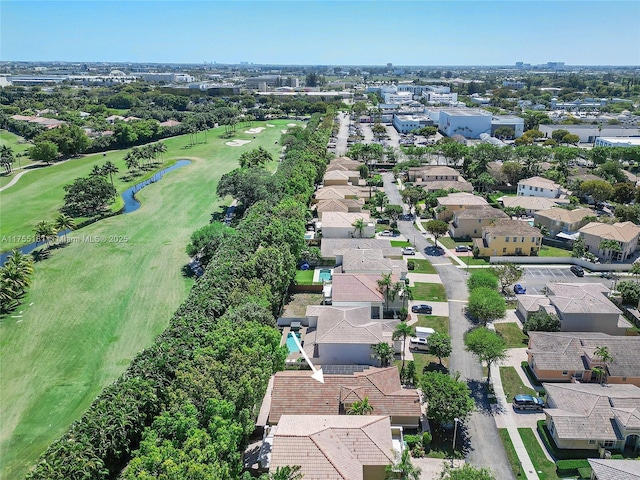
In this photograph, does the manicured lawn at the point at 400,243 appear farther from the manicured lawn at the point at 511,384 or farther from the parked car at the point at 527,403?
the parked car at the point at 527,403

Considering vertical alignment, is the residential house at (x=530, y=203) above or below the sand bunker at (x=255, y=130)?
below

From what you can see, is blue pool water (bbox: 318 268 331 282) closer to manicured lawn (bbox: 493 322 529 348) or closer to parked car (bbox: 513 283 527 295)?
manicured lawn (bbox: 493 322 529 348)

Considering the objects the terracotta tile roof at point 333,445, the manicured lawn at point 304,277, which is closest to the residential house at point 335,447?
the terracotta tile roof at point 333,445

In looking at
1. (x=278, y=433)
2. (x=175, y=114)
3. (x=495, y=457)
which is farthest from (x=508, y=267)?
(x=175, y=114)

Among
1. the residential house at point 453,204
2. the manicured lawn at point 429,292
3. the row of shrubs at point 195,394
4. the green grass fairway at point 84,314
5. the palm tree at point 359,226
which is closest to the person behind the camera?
the row of shrubs at point 195,394

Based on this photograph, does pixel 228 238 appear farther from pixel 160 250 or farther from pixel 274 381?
pixel 274 381

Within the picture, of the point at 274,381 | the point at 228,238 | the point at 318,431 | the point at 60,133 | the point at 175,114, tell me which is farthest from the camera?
the point at 175,114
